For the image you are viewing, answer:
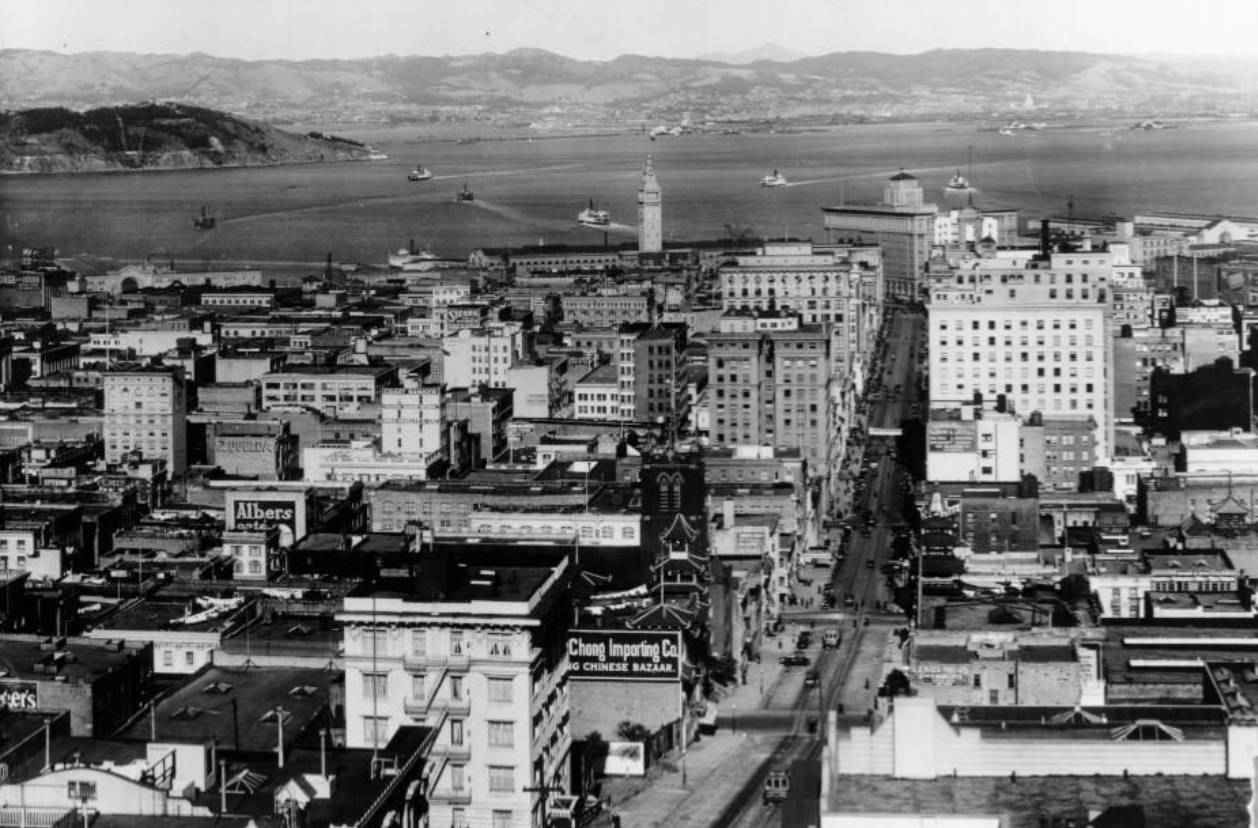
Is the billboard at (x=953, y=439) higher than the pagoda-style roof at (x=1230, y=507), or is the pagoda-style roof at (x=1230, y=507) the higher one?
the billboard at (x=953, y=439)

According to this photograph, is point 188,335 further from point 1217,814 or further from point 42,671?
point 1217,814

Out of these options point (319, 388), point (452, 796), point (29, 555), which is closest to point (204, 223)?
point (319, 388)

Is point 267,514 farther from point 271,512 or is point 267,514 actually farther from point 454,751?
point 454,751

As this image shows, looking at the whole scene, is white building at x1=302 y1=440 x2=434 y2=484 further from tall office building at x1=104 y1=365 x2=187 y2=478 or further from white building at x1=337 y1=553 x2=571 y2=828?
white building at x1=337 y1=553 x2=571 y2=828

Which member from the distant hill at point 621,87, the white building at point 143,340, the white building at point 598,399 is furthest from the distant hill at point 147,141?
the white building at point 598,399

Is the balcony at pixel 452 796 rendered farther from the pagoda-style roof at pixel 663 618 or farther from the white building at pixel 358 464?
the white building at pixel 358 464
